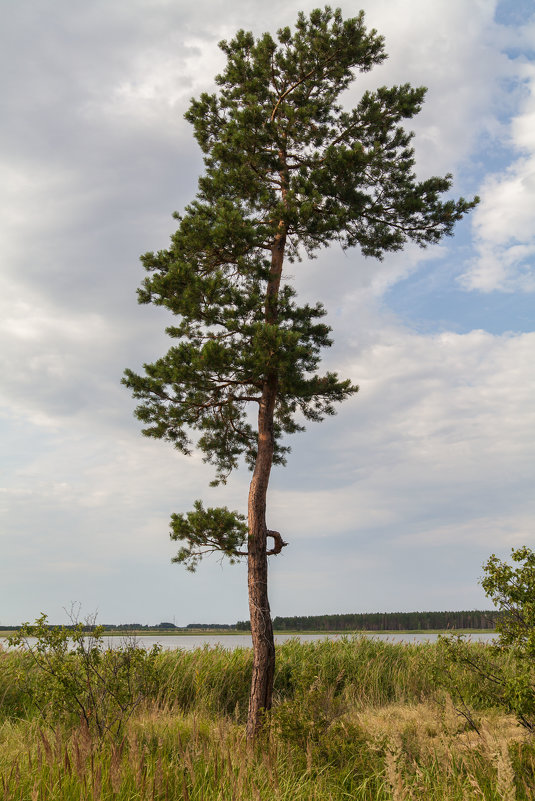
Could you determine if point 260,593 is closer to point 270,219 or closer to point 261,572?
point 261,572

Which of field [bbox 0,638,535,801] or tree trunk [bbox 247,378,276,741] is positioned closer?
field [bbox 0,638,535,801]

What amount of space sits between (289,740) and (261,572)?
3007mm

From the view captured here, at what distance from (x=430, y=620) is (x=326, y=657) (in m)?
47.5

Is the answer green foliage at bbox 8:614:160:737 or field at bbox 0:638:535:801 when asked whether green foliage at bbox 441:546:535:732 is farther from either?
green foliage at bbox 8:614:160:737

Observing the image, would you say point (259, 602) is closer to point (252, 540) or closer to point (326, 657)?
point (252, 540)

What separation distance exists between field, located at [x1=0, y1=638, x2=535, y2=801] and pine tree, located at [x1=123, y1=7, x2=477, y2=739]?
2193mm

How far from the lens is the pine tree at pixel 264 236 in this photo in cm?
1030

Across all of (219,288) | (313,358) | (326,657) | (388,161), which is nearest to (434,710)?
(326,657)

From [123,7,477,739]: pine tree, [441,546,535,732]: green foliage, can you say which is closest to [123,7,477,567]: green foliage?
[123,7,477,739]: pine tree

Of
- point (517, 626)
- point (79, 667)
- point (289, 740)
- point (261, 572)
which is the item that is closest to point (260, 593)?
point (261, 572)

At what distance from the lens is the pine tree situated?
405 inches

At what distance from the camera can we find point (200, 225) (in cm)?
1108

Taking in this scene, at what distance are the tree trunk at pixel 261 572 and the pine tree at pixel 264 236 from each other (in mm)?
24

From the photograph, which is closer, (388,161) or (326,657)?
(388,161)
